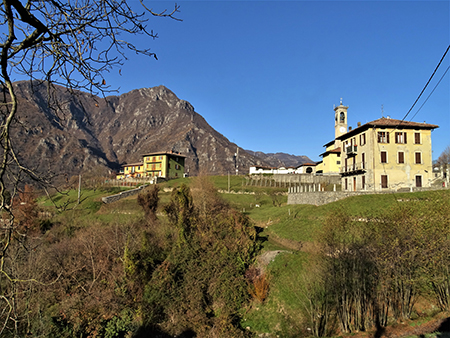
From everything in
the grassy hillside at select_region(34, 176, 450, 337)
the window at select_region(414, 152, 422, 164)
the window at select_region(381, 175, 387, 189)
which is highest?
the window at select_region(414, 152, 422, 164)

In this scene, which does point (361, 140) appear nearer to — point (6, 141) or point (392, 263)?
point (392, 263)

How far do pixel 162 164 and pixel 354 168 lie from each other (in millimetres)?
48717

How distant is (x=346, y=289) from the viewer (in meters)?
14.6

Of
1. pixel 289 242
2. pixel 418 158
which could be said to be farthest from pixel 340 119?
pixel 289 242

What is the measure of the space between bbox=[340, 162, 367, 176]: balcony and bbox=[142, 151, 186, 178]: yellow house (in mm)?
45386

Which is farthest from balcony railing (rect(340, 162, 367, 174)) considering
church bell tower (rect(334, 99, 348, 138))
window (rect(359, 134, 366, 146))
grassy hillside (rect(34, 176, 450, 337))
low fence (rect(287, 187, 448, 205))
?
Result: church bell tower (rect(334, 99, 348, 138))

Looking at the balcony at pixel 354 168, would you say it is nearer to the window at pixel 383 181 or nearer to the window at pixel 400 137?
the window at pixel 383 181

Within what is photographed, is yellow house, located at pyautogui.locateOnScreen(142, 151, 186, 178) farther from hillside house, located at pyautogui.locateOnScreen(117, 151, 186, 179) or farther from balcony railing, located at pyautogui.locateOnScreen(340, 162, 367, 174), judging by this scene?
balcony railing, located at pyautogui.locateOnScreen(340, 162, 367, 174)

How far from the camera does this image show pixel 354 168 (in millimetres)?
36594

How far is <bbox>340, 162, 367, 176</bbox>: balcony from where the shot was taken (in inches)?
1362

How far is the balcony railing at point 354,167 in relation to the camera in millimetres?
34581

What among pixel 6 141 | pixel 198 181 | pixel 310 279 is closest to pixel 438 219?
pixel 310 279

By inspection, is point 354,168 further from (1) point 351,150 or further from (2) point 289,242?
(2) point 289,242

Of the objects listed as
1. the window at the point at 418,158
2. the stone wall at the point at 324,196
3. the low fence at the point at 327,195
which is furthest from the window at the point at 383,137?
the stone wall at the point at 324,196
